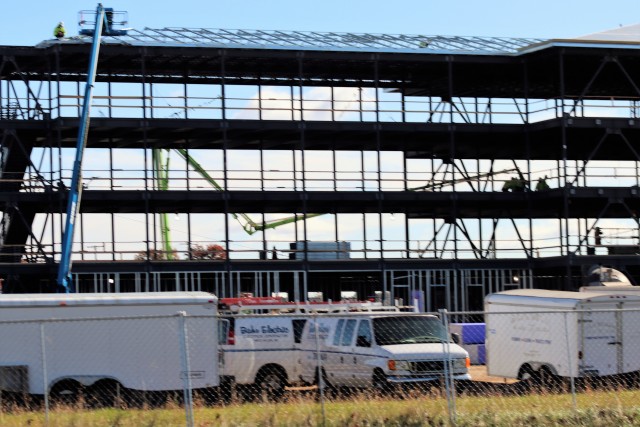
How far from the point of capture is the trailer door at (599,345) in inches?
1046

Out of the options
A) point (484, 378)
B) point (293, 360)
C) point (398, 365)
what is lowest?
point (484, 378)

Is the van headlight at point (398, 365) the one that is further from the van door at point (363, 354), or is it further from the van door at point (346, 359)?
the van door at point (346, 359)

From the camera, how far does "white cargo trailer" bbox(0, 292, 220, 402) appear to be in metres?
24.1

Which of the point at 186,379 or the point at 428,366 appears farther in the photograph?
the point at 428,366

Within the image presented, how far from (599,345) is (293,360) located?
6919 millimetres

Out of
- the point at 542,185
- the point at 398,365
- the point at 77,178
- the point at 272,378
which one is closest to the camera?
the point at 398,365

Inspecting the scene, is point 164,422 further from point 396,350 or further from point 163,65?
Answer: point 163,65

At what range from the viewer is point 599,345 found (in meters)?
26.8

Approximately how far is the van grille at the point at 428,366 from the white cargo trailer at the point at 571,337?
2.65 m

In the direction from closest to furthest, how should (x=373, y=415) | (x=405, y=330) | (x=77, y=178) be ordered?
(x=373, y=415), (x=405, y=330), (x=77, y=178)

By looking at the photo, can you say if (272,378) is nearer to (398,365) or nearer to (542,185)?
(398,365)

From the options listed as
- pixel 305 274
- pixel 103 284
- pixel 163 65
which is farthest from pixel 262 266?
pixel 163 65

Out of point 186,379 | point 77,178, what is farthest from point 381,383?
point 77,178

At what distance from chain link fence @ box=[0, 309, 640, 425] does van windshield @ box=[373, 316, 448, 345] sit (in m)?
0.03
